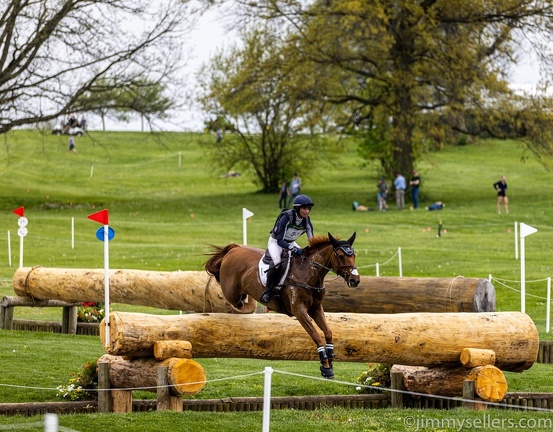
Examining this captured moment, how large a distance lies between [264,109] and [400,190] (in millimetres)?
9523

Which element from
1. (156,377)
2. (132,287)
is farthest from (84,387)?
(132,287)

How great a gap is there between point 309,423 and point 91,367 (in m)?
3.53

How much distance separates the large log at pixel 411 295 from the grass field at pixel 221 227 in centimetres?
105

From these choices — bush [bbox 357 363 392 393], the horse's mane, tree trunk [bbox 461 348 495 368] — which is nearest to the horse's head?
the horse's mane

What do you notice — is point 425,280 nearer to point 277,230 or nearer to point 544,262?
point 277,230

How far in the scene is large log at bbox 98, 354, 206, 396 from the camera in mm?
12250

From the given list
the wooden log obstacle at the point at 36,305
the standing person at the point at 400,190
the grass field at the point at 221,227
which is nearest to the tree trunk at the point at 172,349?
the grass field at the point at 221,227

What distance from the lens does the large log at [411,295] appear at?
A: 15062 millimetres

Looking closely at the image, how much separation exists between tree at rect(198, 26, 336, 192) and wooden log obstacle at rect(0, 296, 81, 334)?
86.0 ft

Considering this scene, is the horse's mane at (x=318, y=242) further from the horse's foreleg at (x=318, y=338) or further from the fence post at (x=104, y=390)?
the fence post at (x=104, y=390)

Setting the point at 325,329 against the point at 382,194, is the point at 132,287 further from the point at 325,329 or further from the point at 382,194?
the point at 382,194

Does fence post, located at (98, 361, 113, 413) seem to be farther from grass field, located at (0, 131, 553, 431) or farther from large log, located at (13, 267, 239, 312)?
large log, located at (13, 267, 239, 312)

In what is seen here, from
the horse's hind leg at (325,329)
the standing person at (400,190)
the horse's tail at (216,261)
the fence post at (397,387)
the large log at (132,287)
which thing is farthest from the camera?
the standing person at (400,190)

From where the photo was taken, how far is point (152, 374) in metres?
12.7
